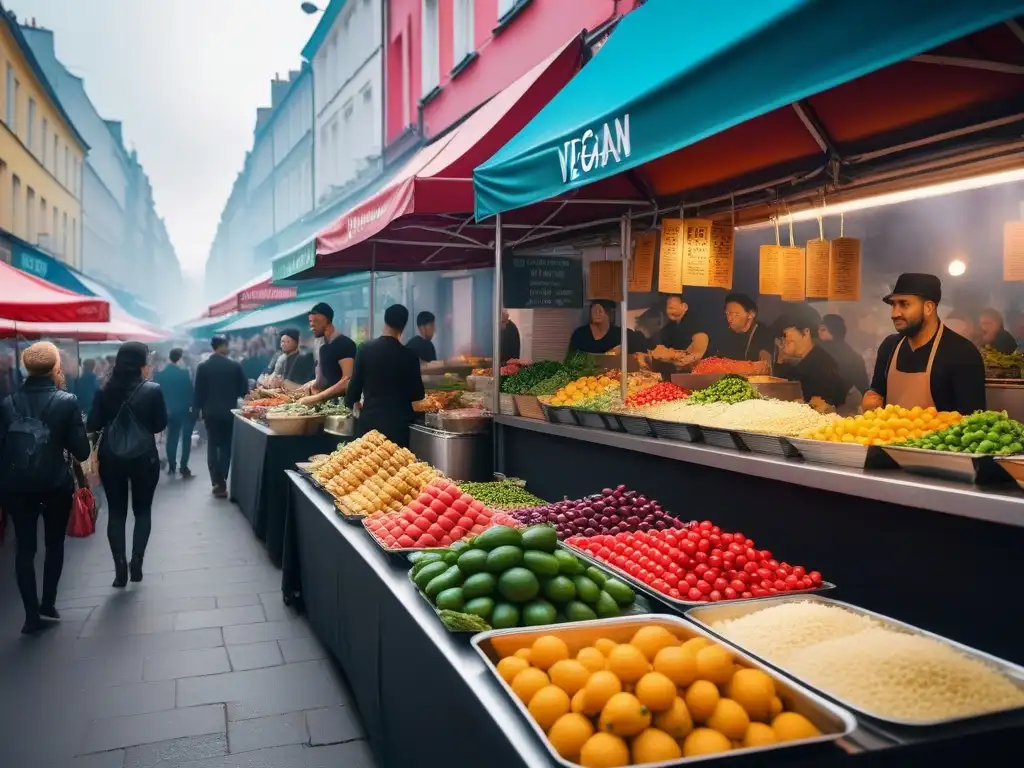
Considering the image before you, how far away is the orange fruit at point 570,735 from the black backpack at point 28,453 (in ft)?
18.1

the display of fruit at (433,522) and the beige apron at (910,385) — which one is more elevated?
the beige apron at (910,385)

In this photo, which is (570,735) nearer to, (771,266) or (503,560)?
(503,560)

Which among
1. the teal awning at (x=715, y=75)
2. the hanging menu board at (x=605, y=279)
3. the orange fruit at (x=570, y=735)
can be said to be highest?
the teal awning at (x=715, y=75)

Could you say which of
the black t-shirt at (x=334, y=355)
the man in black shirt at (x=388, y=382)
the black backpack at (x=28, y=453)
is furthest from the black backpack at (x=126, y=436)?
the black t-shirt at (x=334, y=355)

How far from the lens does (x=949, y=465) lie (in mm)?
3303

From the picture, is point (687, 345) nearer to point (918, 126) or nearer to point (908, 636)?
point (918, 126)

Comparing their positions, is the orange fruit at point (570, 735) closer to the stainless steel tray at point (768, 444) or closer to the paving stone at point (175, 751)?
the stainless steel tray at point (768, 444)

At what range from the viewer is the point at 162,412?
7742 mm

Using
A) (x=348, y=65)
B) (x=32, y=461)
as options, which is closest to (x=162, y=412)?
(x=32, y=461)

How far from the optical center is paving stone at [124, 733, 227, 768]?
4.18 metres

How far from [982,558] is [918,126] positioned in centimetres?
303

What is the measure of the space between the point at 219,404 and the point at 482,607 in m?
10.7

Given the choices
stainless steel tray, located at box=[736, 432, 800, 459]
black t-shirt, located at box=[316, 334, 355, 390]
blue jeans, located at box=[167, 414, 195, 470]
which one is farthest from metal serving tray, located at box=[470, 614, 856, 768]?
blue jeans, located at box=[167, 414, 195, 470]

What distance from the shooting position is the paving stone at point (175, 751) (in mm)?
4184
